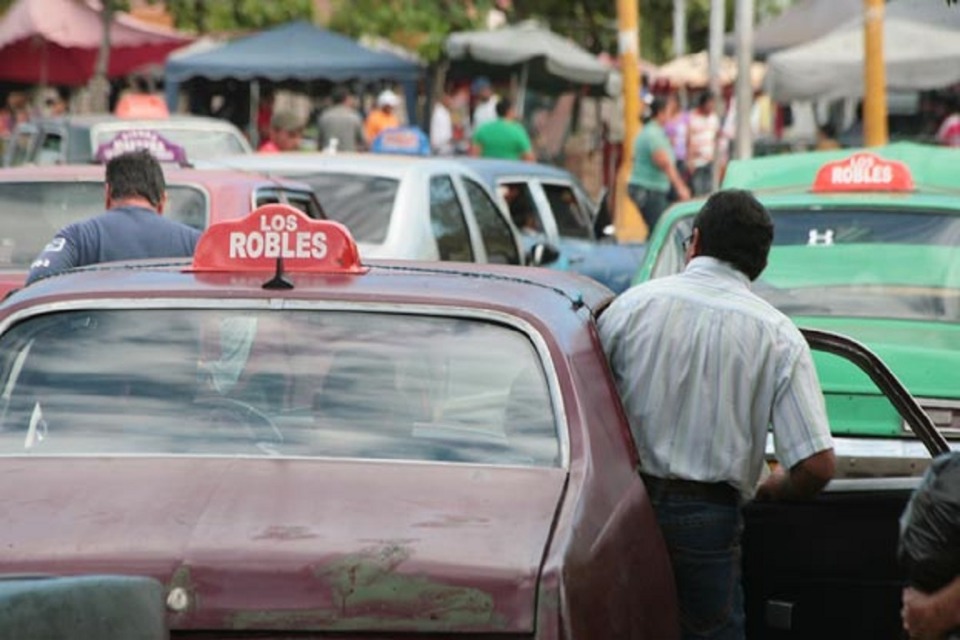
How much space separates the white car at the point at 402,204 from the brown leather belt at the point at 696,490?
633 centimetres

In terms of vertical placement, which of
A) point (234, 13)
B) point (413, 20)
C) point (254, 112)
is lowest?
point (254, 112)

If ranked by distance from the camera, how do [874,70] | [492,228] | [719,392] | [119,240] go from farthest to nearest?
[874,70] < [492,228] < [119,240] < [719,392]

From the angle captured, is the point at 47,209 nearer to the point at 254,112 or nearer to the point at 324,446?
the point at 324,446

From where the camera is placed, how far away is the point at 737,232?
6145 millimetres

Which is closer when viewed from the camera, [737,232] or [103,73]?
[737,232]

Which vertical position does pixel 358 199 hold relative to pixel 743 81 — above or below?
below

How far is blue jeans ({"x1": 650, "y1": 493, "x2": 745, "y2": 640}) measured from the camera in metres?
5.86

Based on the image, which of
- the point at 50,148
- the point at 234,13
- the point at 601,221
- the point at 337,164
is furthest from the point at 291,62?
the point at 337,164

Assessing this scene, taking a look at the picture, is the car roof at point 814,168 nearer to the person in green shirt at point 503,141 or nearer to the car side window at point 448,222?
the car side window at point 448,222

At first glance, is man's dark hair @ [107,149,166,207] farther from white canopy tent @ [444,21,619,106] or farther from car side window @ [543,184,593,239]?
white canopy tent @ [444,21,619,106]

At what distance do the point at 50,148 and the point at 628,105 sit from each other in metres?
7.28

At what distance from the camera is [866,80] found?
21203 mm

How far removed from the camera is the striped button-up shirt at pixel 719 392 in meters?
5.85

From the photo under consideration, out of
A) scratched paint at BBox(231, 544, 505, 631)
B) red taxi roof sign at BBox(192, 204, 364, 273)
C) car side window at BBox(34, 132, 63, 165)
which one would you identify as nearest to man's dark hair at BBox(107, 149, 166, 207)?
red taxi roof sign at BBox(192, 204, 364, 273)
